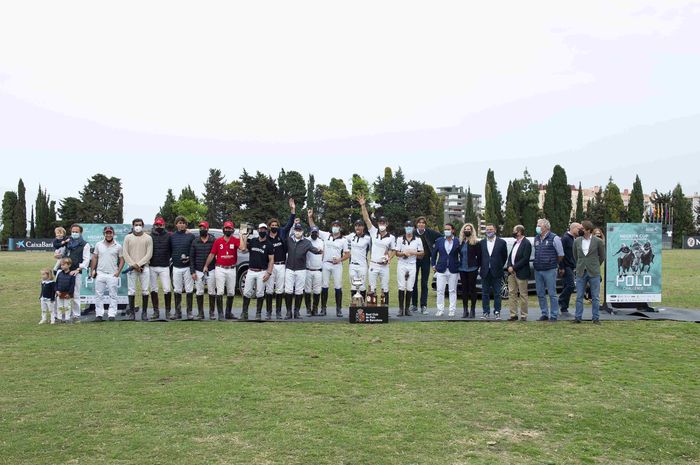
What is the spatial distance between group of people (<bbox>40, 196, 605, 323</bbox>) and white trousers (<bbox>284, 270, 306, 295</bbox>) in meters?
0.02

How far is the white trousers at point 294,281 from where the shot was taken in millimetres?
12570

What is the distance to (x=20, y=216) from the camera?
7762 centimetres

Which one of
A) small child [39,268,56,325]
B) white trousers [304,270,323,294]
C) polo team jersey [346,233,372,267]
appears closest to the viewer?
small child [39,268,56,325]

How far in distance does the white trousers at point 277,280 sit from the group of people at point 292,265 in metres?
0.02

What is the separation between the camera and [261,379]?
23.6 ft

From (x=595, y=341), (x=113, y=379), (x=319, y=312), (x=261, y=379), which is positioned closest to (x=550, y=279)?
(x=595, y=341)

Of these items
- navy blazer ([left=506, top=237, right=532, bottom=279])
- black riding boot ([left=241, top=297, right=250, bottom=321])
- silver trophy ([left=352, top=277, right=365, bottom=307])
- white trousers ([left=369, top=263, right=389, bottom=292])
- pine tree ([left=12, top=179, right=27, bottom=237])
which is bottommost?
black riding boot ([left=241, top=297, right=250, bottom=321])

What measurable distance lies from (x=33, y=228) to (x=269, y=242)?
7730 centimetres

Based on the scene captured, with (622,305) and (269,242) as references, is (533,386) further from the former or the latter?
(622,305)

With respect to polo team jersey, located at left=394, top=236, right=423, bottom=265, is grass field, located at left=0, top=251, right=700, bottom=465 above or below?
below

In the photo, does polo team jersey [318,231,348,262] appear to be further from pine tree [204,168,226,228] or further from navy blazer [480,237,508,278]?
pine tree [204,168,226,228]

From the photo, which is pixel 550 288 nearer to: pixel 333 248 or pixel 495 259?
pixel 495 259

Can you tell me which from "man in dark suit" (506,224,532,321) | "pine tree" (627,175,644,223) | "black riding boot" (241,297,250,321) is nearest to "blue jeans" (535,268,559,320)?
"man in dark suit" (506,224,532,321)

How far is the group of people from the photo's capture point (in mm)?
12055
